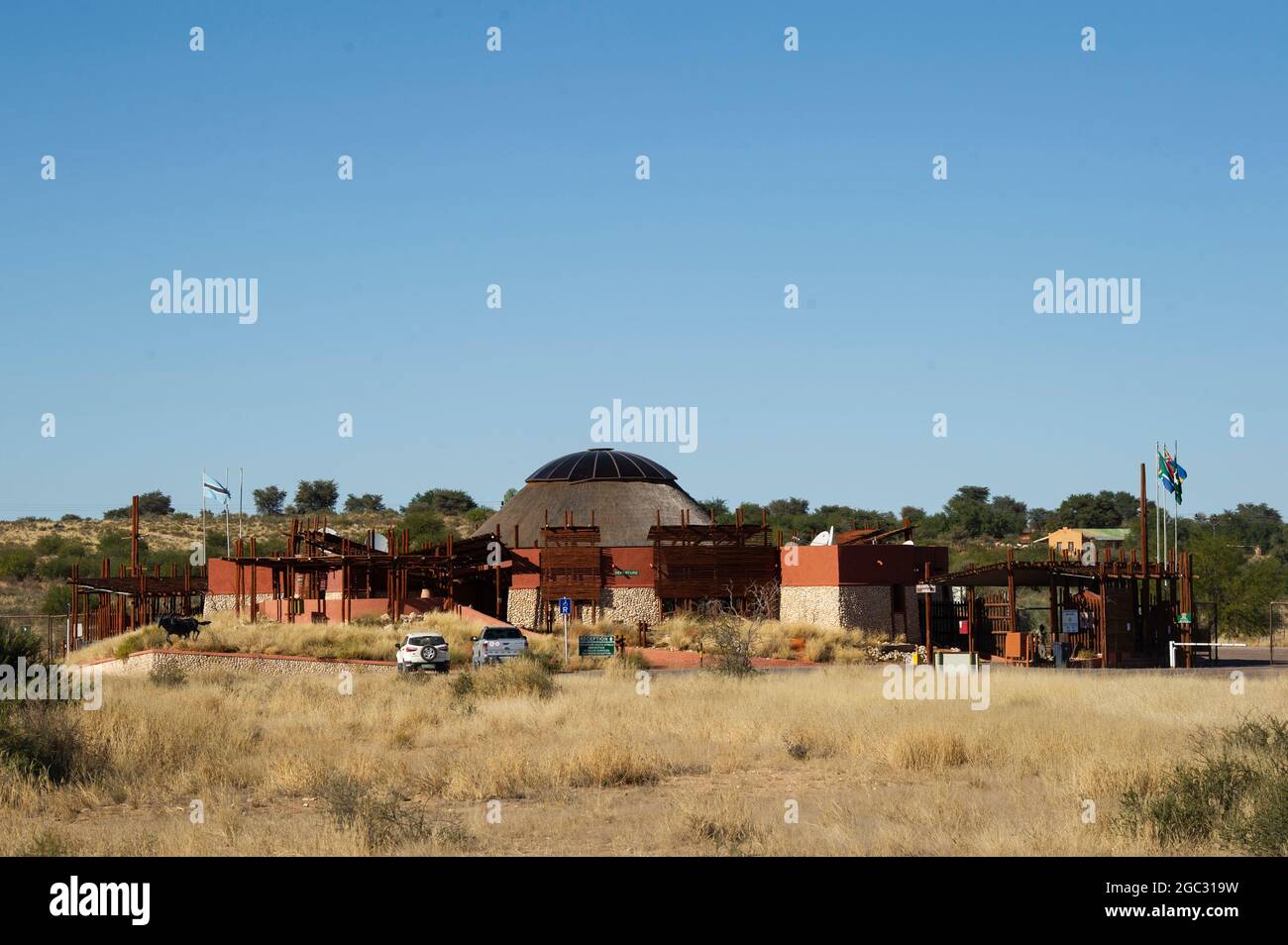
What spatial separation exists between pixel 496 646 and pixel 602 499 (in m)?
24.4

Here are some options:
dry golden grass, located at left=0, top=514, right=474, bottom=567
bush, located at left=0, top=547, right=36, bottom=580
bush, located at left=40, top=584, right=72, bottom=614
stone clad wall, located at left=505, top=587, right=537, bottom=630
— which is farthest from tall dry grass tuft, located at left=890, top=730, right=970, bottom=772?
dry golden grass, located at left=0, top=514, right=474, bottom=567

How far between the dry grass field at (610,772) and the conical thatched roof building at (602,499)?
34.3 metres

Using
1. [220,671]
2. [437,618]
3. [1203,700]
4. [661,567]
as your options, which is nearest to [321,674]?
[220,671]

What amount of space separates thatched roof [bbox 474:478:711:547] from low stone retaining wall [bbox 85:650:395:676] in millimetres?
21855

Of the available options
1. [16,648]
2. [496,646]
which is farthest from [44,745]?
[496,646]

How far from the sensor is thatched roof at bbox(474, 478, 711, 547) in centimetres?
6475

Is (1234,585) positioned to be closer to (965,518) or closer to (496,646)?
(496,646)

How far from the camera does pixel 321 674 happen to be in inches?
1596

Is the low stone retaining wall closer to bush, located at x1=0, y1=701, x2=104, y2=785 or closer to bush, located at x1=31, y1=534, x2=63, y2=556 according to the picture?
bush, located at x1=0, y1=701, x2=104, y2=785

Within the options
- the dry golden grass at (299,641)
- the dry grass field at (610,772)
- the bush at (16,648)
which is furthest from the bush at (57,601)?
the bush at (16,648)
